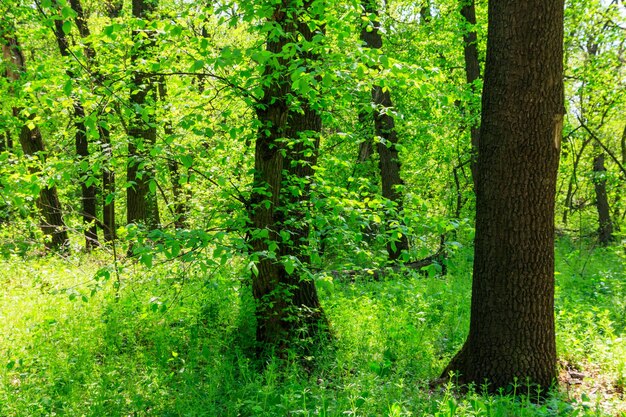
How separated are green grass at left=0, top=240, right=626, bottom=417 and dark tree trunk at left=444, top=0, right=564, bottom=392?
0.42m

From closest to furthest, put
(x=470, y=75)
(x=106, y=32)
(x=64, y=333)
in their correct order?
(x=106, y=32) → (x=64, y=333) → (x=470, y=75)

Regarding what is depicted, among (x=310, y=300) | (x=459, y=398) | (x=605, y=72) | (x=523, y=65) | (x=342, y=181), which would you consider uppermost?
(x=605, y=72)

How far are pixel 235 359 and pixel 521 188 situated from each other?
3.77 m

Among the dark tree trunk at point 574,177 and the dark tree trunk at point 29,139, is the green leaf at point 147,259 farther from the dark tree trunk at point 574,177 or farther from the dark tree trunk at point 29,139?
the dark tree trunk at point 574,177

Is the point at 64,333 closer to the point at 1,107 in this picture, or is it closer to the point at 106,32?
the point at 106,32

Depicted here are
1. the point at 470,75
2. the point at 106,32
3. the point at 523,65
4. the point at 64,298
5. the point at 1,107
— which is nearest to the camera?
the point at 106,32

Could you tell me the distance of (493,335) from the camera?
4602 mm

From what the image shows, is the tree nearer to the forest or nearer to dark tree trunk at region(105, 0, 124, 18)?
the forest

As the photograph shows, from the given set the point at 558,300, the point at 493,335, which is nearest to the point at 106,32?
the point at 493,335

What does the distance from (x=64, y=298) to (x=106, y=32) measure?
4.82 meters

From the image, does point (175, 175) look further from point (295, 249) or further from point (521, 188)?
point (521, 188)

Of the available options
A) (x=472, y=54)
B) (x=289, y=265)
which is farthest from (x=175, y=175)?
(x=472, y=54)

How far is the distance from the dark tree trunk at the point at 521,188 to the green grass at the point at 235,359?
0.42 metres

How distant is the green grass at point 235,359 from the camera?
13.5 feet
